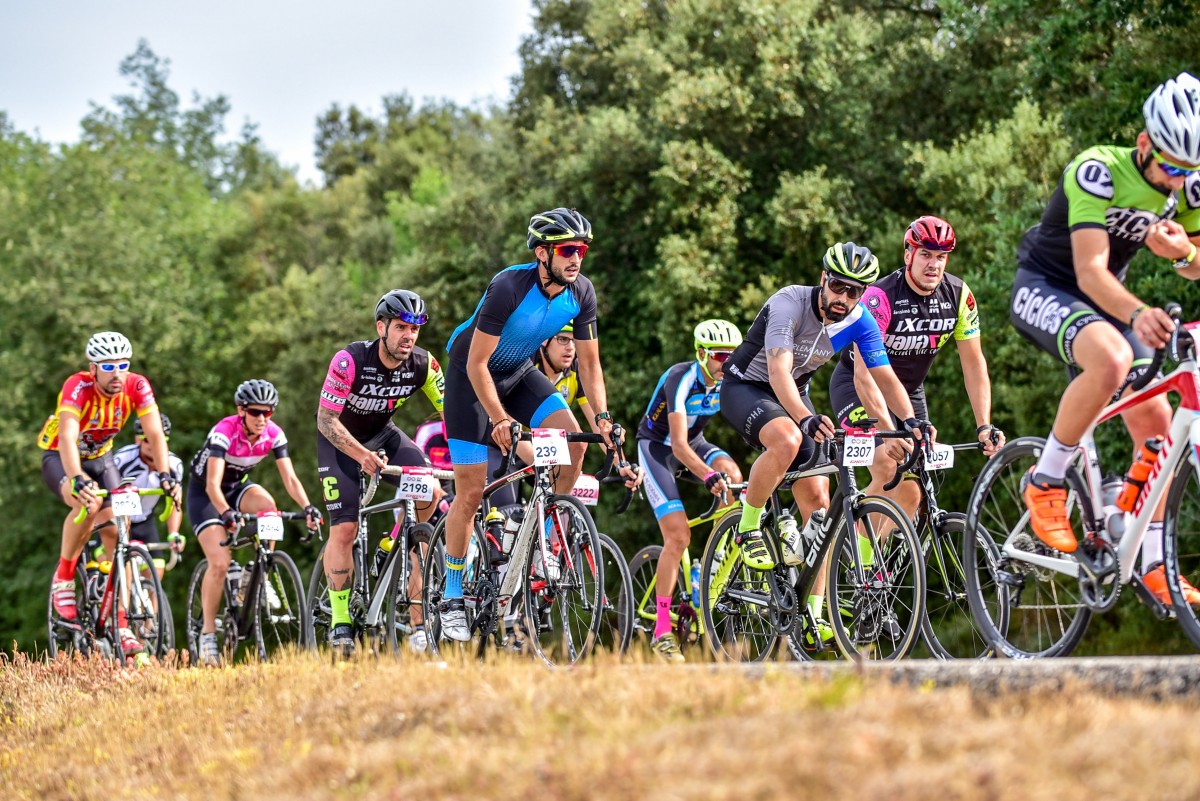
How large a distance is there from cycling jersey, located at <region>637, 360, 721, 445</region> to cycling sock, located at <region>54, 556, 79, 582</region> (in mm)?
5940

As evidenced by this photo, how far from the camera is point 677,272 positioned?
25.0m

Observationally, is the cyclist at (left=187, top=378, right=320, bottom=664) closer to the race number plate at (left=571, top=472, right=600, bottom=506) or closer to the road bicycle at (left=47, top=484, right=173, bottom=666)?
the road bicycle at (left=47, top=484, right=173, bottom=666)

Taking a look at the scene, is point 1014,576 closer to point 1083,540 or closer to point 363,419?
point 1083,540

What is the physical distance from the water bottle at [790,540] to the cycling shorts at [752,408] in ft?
1.53

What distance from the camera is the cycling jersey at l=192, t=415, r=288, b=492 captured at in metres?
12.6

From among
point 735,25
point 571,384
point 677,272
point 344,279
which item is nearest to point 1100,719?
point 571,384

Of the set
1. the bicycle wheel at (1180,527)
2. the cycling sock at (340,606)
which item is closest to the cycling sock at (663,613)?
the cycling sock at (340,606)

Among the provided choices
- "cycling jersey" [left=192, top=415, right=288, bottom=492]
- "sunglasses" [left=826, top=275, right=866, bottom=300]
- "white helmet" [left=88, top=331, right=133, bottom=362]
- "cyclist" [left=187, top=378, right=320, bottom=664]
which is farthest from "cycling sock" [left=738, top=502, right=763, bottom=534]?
"white helmet" [left=88, top=331, right=133, bottom=362]

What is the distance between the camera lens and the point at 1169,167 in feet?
19.2

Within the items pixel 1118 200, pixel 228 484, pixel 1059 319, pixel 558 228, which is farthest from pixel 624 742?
pixel 228 484

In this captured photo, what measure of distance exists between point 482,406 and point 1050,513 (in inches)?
140

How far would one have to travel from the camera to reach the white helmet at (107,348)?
40.1 ft

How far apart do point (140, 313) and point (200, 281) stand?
14.8ft

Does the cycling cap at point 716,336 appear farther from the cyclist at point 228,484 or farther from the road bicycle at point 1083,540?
the cyclist at point 228,484
